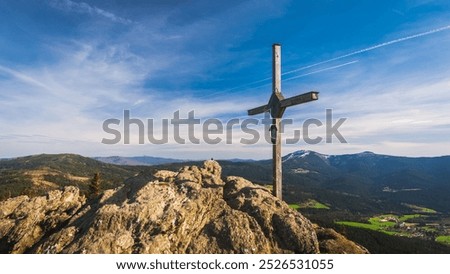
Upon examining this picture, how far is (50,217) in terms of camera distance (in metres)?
15.3

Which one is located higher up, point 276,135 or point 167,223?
point 276,135

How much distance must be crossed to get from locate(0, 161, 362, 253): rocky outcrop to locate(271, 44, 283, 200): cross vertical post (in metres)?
0.68

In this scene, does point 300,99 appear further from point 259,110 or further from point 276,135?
point 259,110

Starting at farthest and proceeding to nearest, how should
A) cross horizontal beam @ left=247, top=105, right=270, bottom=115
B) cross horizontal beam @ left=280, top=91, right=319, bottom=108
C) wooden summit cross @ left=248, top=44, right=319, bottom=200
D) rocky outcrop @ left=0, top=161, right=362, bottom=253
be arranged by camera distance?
1. cross horizontal beam @ left=247, top=105, right=270, bottom=115
2. wooden summit cross @ left=248, top=44, right=319, bottom=200
3. cross horizontal beam @ left=280, top=91, right=319, bottom=108
4. rocky outcrop @ left=0, top=161, right=362, bottom=253

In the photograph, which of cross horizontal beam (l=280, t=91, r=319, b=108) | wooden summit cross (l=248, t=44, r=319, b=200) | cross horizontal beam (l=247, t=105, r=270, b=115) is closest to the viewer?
cross horizontal beam (l=280, t=91, r=319, b=108)

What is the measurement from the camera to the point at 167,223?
490 inches

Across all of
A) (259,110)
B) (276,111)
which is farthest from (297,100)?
(259,110)

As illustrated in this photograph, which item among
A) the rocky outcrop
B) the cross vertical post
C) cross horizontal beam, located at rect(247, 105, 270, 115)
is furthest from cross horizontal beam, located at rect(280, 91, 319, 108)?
the rocky outcrop

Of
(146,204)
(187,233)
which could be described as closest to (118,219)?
(146,204)

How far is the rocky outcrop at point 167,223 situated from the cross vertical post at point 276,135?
679 mm

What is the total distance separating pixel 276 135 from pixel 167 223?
6.87 m

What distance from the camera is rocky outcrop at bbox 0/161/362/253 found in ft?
38.4

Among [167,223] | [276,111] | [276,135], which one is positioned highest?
[276,111]

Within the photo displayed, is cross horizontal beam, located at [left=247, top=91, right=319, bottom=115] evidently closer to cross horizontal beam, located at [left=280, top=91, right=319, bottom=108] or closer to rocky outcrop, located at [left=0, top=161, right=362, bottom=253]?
cross horizontal beam, located at [left=280, top=91, right=319, bottom=108]
